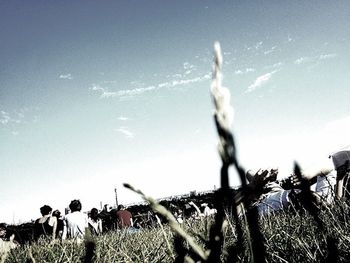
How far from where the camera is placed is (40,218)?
6.86 metres

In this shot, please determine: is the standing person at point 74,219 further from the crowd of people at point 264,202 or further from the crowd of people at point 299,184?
the crowd of people at point 299,184

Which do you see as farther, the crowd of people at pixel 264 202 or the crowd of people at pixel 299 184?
the crowd of people at pixel 264 202

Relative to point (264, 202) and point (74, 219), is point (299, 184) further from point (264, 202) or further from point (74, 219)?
point (74, 219)

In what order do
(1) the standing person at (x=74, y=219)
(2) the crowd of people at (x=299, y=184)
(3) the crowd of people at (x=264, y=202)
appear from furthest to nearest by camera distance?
(1) the standing person at (x=74, y=219), (3) the crowd of people at (x=264, y=202), (2) the crowd of people at (x=299, y=184)

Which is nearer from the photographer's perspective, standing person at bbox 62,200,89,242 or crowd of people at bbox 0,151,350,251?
crowd of people at bbox 0,151,350,251

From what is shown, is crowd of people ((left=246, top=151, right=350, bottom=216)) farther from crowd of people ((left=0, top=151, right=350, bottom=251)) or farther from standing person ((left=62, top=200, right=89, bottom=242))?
standing person ((left=62, top=200, right=89, bottom=242))

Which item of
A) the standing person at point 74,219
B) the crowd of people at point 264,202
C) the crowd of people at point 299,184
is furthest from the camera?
the standing person at point 74,219

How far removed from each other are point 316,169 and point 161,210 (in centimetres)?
239

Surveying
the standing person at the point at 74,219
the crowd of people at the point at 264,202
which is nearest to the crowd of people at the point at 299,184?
the crowd of people at the point at 264,202

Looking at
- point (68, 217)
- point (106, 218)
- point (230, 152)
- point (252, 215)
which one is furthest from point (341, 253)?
point (106, 218)

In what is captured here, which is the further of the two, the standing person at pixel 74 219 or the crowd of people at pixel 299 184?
the standing person at pixel 74 219

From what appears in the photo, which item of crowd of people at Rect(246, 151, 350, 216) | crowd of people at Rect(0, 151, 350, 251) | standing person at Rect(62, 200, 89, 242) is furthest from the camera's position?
standing person at Rect(62, 200, 89, 242)

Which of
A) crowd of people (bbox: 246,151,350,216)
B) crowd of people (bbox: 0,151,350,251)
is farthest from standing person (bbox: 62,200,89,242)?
crowd of people (bbox: 246,151,350,216)

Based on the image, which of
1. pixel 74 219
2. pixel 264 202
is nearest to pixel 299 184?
pixel 264 202
